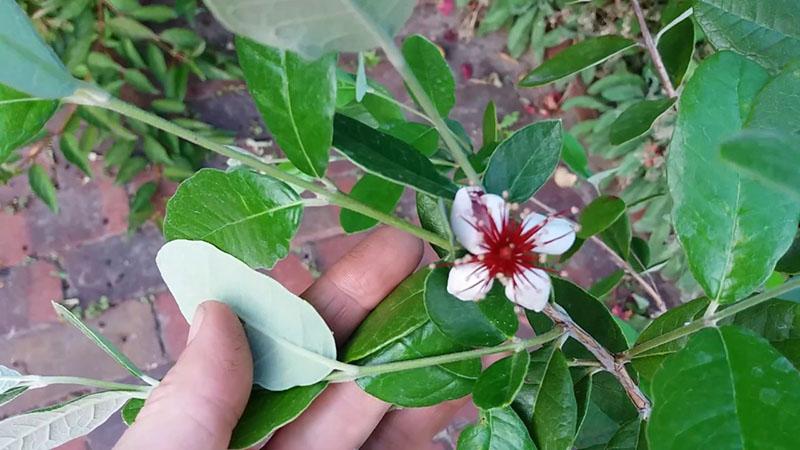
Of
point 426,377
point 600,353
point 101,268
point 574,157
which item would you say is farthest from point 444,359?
point 101,268

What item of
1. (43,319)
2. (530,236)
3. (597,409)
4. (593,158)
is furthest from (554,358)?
(43,319)

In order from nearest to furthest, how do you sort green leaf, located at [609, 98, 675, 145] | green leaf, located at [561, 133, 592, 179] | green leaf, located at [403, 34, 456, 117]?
green leaf, located at [609, 98, 675, 145], green leaf, located at [403, 34, 456, 117], green leaf, located at [561, 133, 592, 179]

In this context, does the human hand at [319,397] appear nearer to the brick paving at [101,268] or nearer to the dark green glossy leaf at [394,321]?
the dark green glossy leaf at [394,321]

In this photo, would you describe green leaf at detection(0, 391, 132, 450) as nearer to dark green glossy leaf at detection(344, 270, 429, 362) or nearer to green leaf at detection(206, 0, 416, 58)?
dark green glossy leaf at detection(344, 270, 429, 362)

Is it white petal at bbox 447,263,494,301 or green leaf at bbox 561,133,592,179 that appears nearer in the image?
white petal at bbox 447,263,494,301

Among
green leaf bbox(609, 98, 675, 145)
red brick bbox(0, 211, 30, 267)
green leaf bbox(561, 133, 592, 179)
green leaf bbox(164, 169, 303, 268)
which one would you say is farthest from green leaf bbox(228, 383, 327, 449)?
Answer: red brick bbox(0, 211, 30, 267)

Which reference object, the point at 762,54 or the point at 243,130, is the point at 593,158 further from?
the point at 762,54
